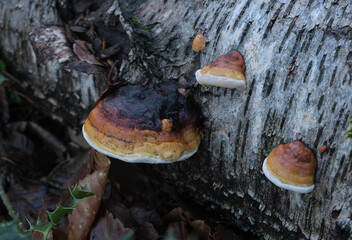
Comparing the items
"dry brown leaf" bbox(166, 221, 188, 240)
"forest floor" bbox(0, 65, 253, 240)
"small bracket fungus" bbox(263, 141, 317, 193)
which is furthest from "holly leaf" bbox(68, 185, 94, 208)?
"small bracket fungus" bbox(263, 141, 317, 193)

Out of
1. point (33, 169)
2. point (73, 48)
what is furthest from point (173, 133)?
point (33, 169)

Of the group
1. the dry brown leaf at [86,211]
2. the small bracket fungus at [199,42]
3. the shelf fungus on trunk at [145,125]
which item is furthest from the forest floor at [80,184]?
the small bracket fungus at [199,42]

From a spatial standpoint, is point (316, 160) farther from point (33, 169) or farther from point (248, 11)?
point (33, 169)

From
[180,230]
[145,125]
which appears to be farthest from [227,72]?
[180,230]

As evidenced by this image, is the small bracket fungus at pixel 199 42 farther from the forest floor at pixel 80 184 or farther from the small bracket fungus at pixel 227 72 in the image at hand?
the forest floor at pixel 80 184

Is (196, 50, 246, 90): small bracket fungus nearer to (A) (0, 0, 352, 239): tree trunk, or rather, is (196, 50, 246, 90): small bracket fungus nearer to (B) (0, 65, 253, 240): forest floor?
(A) (0, 0, 352, 239): tree trunk

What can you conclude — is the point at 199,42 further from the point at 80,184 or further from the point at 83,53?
the point at 80,184
